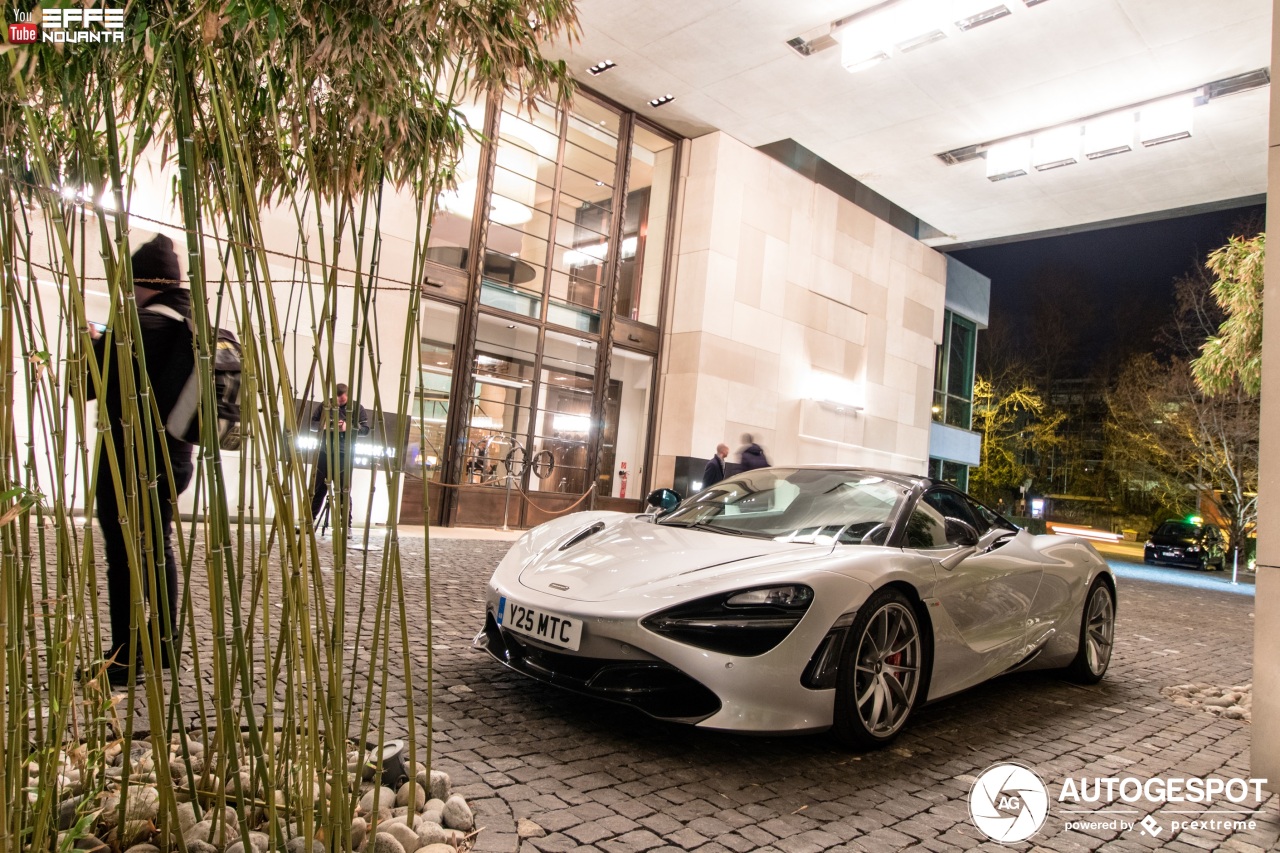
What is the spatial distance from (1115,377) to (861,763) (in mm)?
35401

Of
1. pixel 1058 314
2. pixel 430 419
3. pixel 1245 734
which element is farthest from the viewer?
pixel 1058 314

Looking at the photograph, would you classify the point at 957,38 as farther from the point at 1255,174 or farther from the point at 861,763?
the point at 861,763

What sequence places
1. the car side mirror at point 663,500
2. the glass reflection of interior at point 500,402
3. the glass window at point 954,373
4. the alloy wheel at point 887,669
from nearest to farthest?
the alloy wheel at point 887,669 → the car side mirror at point 663,500 → the glass reflection of interior at point 500,402 → the glass window at point 954,373

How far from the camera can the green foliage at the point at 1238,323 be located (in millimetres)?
11094

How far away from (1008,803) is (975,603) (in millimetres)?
1088

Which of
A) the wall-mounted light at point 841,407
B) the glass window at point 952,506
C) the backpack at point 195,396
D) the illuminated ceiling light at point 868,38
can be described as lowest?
the glass window at point 952,506

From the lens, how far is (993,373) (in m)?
34.7

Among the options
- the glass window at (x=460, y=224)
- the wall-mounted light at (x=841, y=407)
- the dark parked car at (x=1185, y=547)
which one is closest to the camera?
the glass window at (x=460, y=224)

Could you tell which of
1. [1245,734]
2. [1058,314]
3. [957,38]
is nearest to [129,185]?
[1245,734]

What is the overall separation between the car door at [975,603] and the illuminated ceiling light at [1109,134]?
1189cm

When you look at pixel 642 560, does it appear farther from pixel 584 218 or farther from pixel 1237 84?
pixel 1237 84

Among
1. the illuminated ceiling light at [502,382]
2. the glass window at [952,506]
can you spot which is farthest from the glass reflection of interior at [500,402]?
the glass window at [952,506]

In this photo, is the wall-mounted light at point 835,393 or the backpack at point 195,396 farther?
the wall-mounted light at point 835,393

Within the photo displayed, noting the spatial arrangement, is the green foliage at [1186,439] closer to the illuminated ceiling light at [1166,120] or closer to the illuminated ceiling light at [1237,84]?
the illuminated ceiling light at [1166,120]
